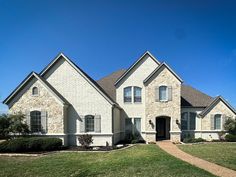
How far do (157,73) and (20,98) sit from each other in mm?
14032

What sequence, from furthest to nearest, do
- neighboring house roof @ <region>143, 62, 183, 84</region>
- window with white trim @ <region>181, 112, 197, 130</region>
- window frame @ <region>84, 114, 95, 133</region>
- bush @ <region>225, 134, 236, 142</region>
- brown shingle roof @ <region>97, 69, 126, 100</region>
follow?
brown shingle roof @ <region>97, 69, 126, 100</region>
window with white trim @ <region>181, 112, 197, 130</region>
neighboring house roof @ <region>143, 62, 183, 84</region>
bush @ <region>225, 134, 236, 142</region>
window frame @ <region>84, 114, 95, 133</region>

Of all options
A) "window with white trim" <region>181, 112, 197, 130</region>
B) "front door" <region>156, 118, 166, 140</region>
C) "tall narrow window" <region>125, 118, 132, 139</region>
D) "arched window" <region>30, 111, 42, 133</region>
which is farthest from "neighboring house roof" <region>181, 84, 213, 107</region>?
"arched window" <region>30, 111, 42, 133</region>

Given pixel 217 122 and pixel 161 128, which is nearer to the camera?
pixel 217 122

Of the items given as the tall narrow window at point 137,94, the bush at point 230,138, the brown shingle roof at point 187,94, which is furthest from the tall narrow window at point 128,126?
the bush at point 230,138

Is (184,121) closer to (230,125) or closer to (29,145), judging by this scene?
(230,125)

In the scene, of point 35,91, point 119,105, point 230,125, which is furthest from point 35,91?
point 230,125

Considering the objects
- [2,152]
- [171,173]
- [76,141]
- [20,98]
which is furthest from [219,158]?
[20,98]

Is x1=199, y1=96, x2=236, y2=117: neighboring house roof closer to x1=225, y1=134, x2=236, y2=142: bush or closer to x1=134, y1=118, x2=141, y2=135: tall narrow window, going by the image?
x1=225, y1=134, x2=236, y2=142: bush

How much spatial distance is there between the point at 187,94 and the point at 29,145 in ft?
64.5

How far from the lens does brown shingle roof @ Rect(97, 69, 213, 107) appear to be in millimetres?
28266

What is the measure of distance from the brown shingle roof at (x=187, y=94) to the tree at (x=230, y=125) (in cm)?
293

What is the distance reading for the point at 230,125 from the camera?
26.0 metres

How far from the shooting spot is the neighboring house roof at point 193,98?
2809 cm

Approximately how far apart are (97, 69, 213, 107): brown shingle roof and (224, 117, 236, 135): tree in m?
2.93
